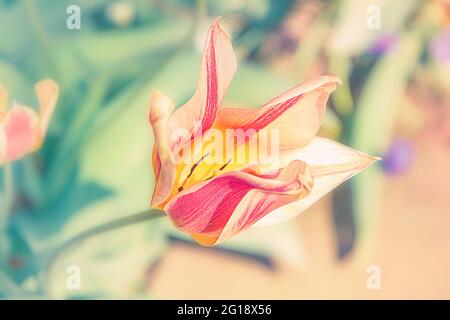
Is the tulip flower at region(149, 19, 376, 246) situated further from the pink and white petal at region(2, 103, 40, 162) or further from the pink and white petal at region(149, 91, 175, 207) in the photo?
the pink and white petal at region(2, 103, 40, 162)

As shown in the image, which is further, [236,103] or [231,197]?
[236,103]

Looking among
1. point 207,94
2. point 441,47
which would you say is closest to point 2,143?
point 207,94

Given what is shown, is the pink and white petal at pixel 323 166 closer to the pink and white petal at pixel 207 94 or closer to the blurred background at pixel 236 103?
the blurred background at pixel 236 103

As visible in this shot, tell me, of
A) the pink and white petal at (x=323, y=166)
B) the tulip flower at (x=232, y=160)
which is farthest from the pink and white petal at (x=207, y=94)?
the pink and white petal at (x=323, y=166)

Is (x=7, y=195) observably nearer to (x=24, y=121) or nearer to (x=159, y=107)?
(x=24, y=121)

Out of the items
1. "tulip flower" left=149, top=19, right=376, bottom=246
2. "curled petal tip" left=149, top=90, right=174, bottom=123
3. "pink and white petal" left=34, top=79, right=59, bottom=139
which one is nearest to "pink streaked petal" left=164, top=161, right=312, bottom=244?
"tulip flower" left=149, top=19, right=376, bottom=246
